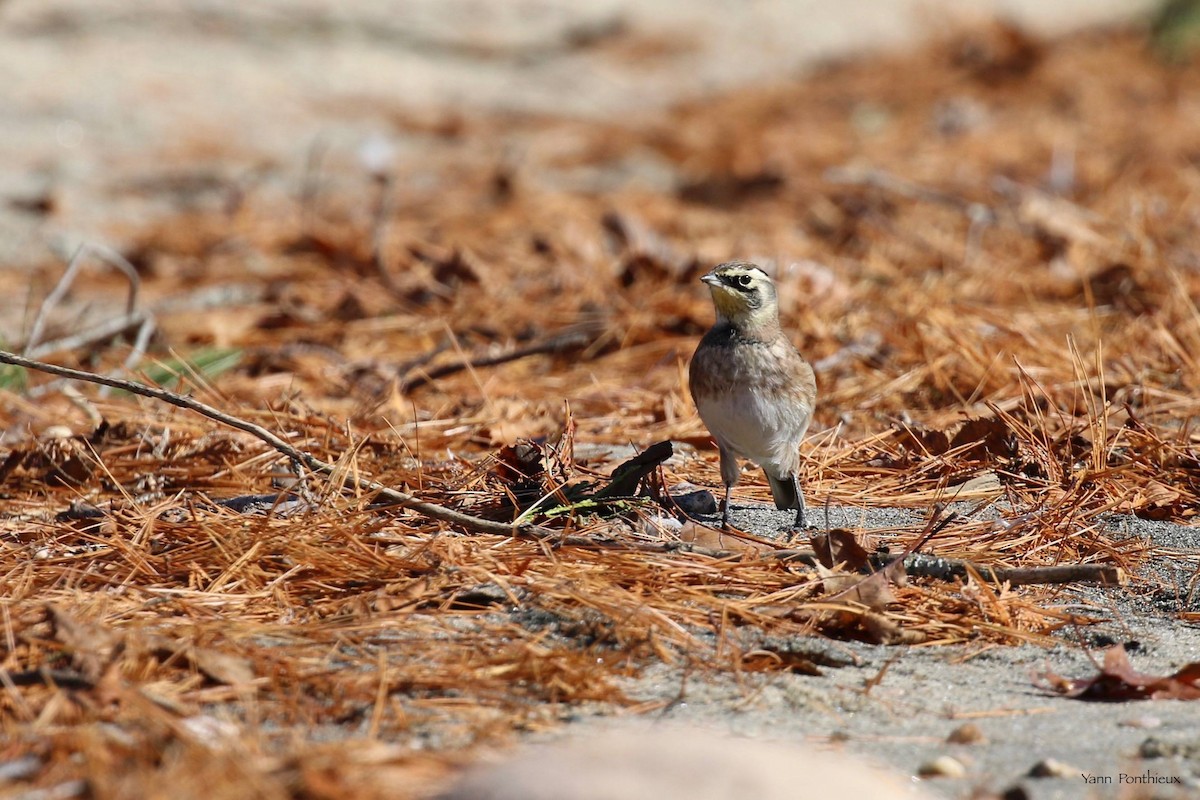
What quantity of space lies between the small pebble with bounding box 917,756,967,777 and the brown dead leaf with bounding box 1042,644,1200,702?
441 millimetres

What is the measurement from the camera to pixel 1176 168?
790 cm

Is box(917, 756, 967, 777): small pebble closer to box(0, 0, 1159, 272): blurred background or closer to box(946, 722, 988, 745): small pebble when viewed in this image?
box(946, 722, 988, 745): small pebble

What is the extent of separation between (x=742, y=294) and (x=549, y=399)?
95 centimetres

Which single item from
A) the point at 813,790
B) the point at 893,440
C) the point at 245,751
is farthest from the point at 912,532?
the point at 245,751

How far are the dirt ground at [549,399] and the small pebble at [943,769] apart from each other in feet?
0.06

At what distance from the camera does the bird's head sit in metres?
3.97

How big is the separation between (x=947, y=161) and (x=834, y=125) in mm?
1224

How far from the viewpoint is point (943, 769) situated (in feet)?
7.10

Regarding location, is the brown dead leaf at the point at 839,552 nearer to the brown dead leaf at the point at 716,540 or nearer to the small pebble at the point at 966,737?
the brown dead leaf at the point at 716,540

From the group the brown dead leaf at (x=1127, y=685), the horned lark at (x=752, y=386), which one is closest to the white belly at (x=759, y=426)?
the horned lark at (x=752, y=386)

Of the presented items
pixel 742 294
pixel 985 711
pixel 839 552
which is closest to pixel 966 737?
pixel 985 711

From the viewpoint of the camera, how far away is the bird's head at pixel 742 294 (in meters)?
3.97

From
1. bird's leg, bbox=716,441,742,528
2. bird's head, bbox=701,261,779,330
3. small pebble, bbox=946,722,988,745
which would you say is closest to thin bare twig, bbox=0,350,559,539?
bird's leg, bbox=716,441,742,528

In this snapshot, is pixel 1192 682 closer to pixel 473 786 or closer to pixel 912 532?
pixel 912 532
